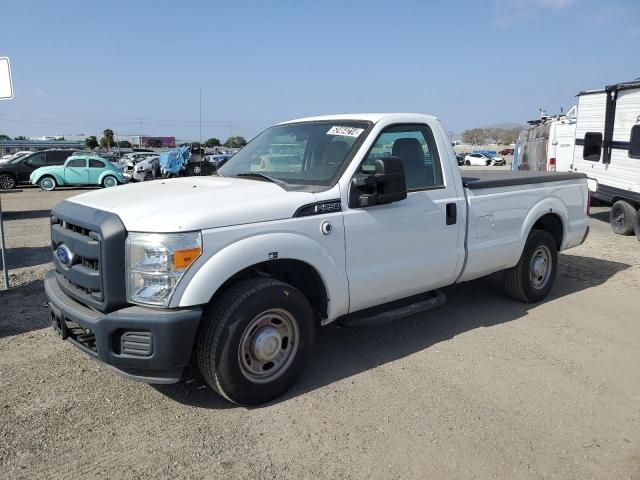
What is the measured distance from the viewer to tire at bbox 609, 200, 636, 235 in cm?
1056

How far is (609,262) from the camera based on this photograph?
8.23 meters

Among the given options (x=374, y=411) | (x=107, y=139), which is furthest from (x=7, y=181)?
(x=107, y=139)

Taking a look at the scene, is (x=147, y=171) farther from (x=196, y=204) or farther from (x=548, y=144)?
(x=196, y=204)

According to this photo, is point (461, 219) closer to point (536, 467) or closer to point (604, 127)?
point (536, 467)

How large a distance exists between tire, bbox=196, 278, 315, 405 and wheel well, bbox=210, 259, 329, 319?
0.11 m

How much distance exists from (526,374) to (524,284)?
1803 mm

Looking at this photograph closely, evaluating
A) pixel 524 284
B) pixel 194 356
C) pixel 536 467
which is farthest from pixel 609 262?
pixel 194 356

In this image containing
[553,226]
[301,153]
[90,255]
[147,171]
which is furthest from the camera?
[147,171]

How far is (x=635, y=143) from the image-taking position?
1045 cm

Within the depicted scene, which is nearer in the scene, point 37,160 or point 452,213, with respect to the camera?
point 452,213

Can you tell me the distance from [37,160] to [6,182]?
1662 millimetres

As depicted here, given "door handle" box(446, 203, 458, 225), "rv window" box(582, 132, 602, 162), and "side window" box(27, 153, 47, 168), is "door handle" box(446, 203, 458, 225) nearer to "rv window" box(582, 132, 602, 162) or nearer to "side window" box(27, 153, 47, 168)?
"rv window" box(582, 132, 602, 162)

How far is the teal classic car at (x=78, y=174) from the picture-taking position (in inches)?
920

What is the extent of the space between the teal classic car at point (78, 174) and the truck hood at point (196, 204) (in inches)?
833
